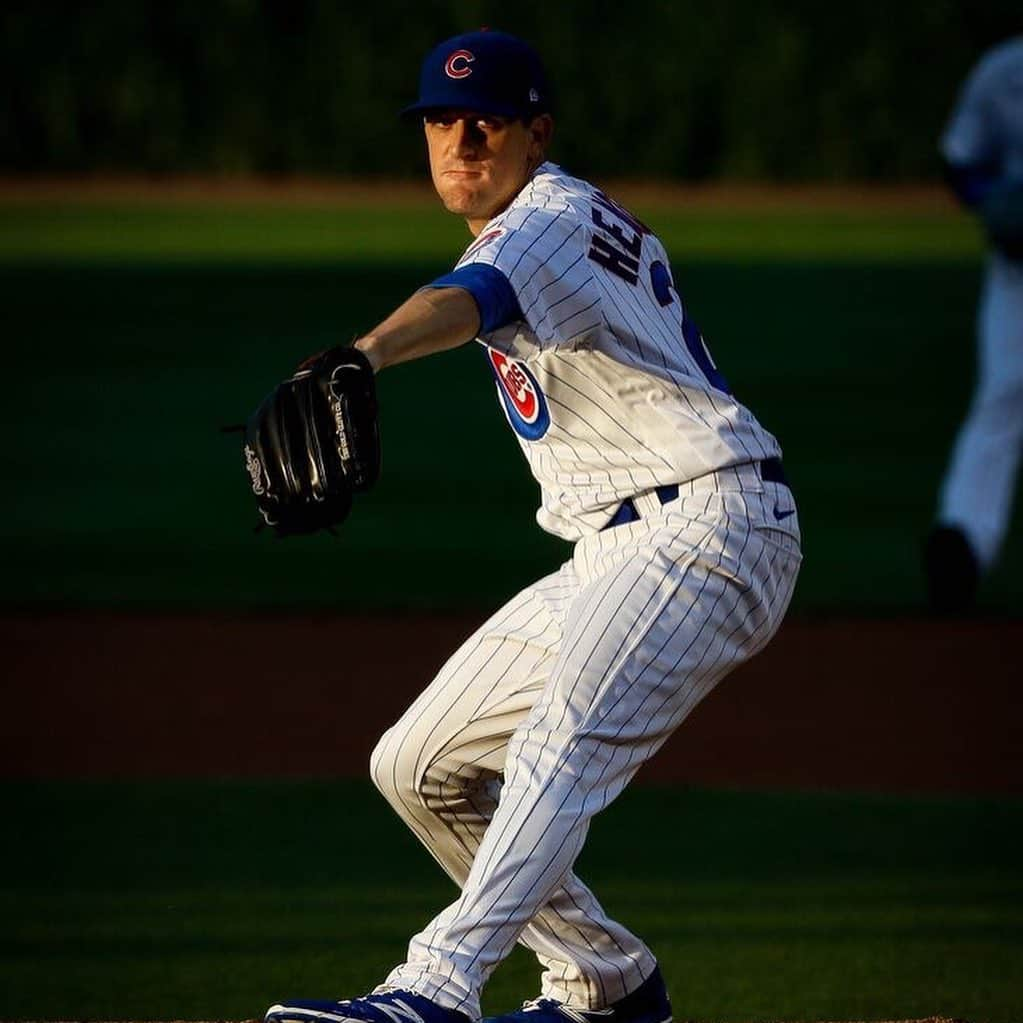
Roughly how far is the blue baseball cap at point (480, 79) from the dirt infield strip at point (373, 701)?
10.7 feet

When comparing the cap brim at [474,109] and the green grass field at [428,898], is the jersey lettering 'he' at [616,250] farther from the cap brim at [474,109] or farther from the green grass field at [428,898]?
the green grass field at [428,898]

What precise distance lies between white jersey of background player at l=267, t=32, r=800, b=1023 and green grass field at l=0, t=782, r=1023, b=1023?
797 millimetres

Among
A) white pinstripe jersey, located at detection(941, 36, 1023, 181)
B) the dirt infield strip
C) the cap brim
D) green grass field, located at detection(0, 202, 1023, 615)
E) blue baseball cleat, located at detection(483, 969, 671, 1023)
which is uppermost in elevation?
the cap brim

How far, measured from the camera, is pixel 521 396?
398 centimetres

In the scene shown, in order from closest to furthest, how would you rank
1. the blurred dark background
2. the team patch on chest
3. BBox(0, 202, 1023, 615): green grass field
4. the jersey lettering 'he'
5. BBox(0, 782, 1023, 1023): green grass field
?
1. the jersey lettering 'he'
2. the team patch on chest
3. BBox(0, 782, 1023, 1023): green grass field
4. BBox(0, 202, 1023, 615): green grass field
5. the blurred dark background

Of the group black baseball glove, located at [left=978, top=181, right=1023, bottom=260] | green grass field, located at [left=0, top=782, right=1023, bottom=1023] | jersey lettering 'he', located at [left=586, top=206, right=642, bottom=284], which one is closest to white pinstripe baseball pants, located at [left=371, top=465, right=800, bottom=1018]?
jersey lettering 'he', located at [left=586, top=206, right=642, bottom=284]

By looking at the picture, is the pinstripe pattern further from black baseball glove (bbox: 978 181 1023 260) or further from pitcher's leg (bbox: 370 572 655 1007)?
black baseball glove (bbox: 978 181 1023 260)

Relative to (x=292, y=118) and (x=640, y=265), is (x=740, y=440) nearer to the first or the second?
(x=640, y=265)

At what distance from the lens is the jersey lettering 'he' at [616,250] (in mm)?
3816

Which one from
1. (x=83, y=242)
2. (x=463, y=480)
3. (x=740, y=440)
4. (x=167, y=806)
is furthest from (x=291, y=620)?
(x=83, y=242)

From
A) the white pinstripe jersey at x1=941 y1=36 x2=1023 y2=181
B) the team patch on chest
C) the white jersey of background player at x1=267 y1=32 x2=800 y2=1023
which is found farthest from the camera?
the white pinstripe jersey at x1=941 y1=36 x2=1023 y2=181

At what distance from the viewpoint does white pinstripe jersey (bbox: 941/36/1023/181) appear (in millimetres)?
9055

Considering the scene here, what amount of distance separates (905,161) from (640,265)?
2907 centimetres

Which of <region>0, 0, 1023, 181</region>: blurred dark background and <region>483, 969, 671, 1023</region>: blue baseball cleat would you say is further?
<region>0, 0, 1023, 181</region>: blurred dark background
